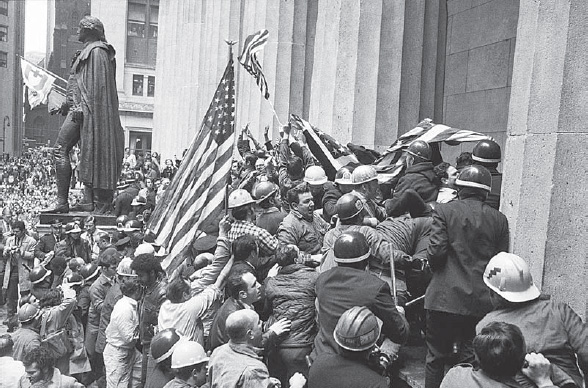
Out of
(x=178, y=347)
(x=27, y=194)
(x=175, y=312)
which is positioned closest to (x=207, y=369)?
(x=178, y=347)

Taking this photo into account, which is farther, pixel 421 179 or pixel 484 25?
pixel 484 25

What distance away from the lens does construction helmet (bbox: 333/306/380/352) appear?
13.1 ft

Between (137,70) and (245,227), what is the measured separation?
5950 cm

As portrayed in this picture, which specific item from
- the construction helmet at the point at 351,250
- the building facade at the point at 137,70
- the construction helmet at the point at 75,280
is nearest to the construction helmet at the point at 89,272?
the construction helmet at the point at 75,280

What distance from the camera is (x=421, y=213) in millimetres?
6160

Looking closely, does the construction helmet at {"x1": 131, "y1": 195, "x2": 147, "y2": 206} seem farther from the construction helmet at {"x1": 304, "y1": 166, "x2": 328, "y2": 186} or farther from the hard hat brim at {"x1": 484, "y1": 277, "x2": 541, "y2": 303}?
the hard hat brim at {"x1": 484, "y1": 277, "x2": 541, "y2": 303}

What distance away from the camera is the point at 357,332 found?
399cm

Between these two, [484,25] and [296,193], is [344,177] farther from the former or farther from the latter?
[484,25]

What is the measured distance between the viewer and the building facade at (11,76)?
6925 cm

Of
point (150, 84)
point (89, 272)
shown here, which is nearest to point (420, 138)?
point (89, 272)

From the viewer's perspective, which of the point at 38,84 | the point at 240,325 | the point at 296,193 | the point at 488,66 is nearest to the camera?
the point at 240,325

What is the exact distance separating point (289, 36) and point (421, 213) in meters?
10.8

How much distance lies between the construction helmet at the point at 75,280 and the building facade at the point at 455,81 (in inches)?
182

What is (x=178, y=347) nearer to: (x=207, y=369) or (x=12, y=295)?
(x=207, y=369)
